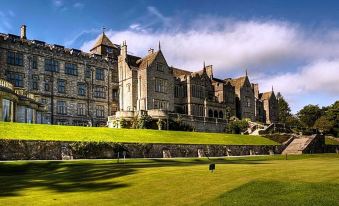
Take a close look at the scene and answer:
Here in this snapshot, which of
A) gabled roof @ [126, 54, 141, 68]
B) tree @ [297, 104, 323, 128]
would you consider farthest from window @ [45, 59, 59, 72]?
tree @ [297, 104, 323, 128]

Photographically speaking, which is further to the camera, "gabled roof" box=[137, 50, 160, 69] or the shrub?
the shrub

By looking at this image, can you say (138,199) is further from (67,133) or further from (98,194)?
(67,133)

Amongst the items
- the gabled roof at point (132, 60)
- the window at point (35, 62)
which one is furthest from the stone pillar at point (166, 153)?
the gabled roof at point (132, 60)

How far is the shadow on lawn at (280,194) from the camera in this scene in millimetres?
15406

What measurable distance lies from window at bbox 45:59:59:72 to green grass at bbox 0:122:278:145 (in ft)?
69.6

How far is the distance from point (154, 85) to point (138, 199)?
5499 centimetres

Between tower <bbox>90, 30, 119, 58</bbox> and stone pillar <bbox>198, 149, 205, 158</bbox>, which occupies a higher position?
tower <bbox>90, 30, 119, 58</bbox>

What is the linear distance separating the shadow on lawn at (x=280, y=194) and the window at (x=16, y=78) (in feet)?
164

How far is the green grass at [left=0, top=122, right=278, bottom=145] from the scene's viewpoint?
1516 inches

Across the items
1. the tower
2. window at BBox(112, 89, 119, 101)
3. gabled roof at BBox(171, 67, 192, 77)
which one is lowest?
window at BBox(112, 89, 119, 101)

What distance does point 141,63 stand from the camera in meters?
74.0

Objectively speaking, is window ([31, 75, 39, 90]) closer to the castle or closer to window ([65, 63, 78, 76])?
the castle

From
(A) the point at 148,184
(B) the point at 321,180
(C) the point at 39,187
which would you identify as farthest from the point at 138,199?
(B) the point at 321,180

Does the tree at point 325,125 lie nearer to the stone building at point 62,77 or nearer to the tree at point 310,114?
the tree at point 310,114
